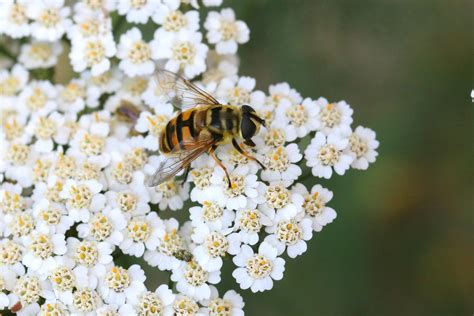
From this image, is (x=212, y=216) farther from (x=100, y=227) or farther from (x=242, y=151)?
(x=100, y=227)

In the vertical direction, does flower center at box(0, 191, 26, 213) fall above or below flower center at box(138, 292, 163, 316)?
above

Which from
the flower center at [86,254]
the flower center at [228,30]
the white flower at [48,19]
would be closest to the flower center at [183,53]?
the flower center at [228,30]

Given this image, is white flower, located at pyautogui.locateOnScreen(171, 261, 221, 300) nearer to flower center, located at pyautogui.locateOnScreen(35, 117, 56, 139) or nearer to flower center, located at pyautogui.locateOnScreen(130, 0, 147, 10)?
flower center, located at pyautogui.locateOnScreen(35, 117, 56, 139)

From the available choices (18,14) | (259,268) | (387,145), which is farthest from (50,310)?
(387,145)

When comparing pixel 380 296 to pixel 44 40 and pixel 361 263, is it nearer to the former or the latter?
pixel 361 263

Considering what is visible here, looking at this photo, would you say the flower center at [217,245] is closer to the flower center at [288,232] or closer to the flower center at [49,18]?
the flower center at [288,232]

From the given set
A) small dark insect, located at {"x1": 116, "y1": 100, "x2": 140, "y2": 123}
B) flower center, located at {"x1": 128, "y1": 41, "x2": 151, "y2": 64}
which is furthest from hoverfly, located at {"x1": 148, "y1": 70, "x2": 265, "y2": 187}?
flower center, located at {"x1": 128, "y1": 41, "x2": 151, "y2": 64}
